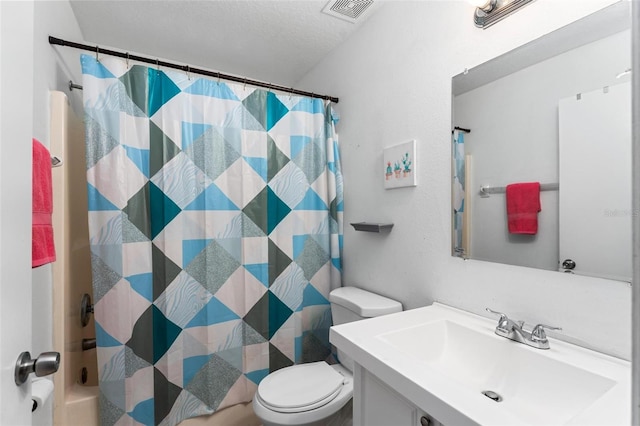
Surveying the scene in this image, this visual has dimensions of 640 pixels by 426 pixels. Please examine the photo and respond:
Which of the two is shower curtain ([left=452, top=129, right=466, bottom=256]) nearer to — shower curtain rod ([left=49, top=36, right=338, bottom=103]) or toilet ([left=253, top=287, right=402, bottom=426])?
toilet ([left=253, top=287, right=402, bottom=426])

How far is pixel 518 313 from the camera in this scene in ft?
3.40

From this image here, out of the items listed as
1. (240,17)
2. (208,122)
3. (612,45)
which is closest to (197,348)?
(208,122)

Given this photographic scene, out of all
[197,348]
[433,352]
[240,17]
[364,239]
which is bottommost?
[197,348]

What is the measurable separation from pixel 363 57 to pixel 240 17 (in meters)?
0.73

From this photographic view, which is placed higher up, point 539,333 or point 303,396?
point 539,333

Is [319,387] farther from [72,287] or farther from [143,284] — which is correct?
[72,287]

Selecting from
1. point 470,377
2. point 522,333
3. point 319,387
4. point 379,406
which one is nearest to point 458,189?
point 522,333

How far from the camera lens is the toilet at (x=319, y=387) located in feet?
4.12

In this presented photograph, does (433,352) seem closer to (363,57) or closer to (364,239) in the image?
(364,239)

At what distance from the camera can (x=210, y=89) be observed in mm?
1621

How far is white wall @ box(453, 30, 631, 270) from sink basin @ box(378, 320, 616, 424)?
0.29m

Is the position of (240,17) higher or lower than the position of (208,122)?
higher

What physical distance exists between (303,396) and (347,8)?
6.35ft

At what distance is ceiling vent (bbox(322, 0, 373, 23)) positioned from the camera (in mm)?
1554
